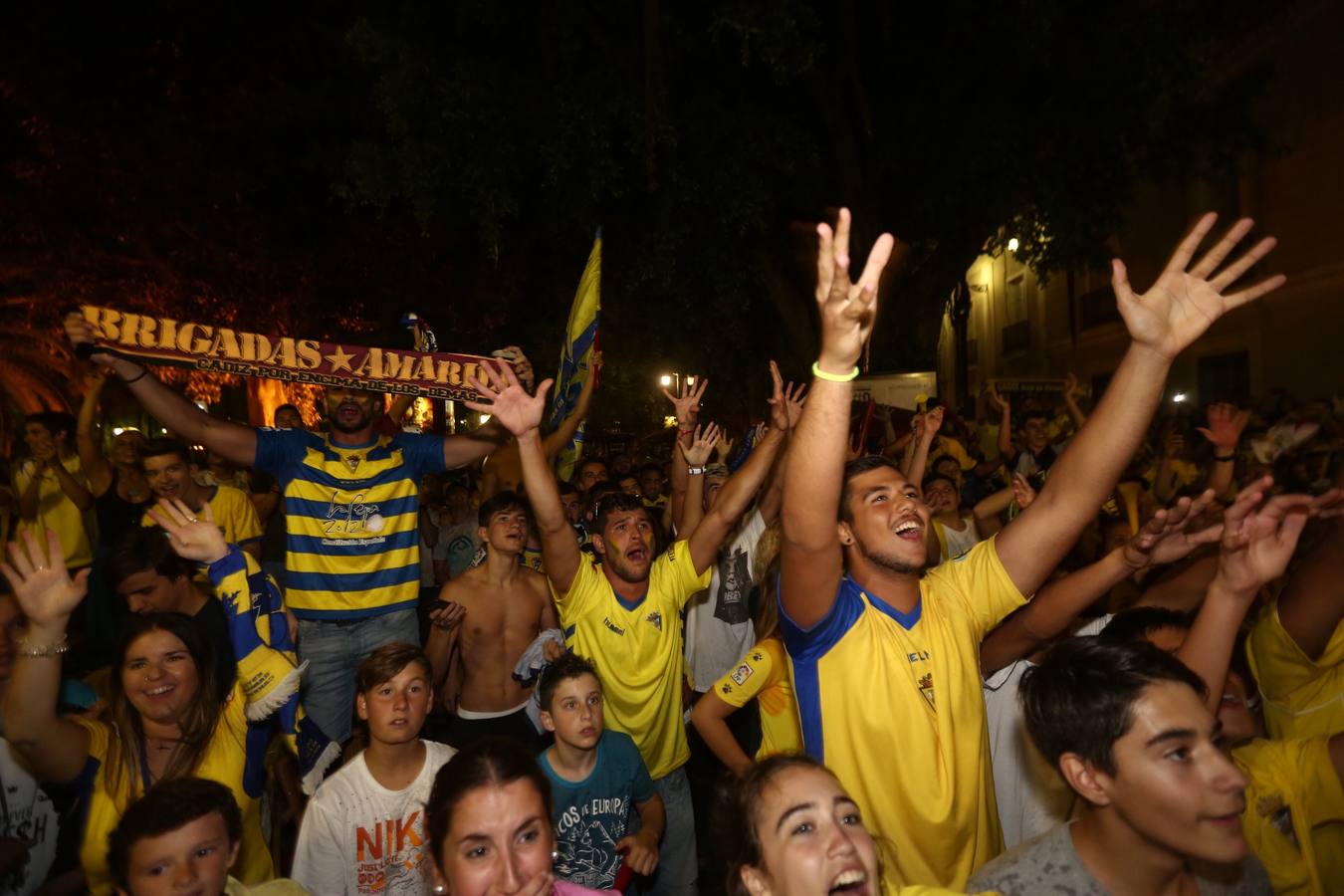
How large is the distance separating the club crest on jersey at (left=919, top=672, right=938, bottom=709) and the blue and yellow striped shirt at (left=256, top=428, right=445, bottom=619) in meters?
3.01

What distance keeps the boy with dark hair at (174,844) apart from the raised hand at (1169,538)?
299cm

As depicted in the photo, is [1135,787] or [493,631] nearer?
[1135,787]

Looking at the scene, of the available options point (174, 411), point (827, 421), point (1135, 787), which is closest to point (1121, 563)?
point (1135, 787)

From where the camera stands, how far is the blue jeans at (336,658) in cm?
450

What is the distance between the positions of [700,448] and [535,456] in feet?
6.71

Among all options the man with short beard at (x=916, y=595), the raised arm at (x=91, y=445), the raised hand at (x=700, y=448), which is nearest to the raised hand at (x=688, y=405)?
the raised hand at (x=700, y=448)

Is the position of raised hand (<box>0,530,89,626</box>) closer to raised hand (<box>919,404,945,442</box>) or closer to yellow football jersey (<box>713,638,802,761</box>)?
yellow football jersey (<box>713,638,802,761</box>)

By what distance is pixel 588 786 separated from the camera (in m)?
3.66

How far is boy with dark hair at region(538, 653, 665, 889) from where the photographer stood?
11.7ft

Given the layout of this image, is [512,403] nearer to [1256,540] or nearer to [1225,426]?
[1256,540]

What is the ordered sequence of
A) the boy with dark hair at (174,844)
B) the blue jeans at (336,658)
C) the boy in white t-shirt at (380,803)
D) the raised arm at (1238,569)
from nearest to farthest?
the boy with dark hair at (174,844), the raised arm at (1238,569), the boy in white t-shirt at (380,803), the blue jeans at (336,658)

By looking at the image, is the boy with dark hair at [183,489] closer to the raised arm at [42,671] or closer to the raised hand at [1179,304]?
the raised arm at [42,671]

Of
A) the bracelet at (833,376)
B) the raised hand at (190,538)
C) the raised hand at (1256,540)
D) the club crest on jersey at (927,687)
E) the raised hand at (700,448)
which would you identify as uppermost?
the raised hand at (700,448)

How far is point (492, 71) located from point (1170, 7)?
8.60 m
